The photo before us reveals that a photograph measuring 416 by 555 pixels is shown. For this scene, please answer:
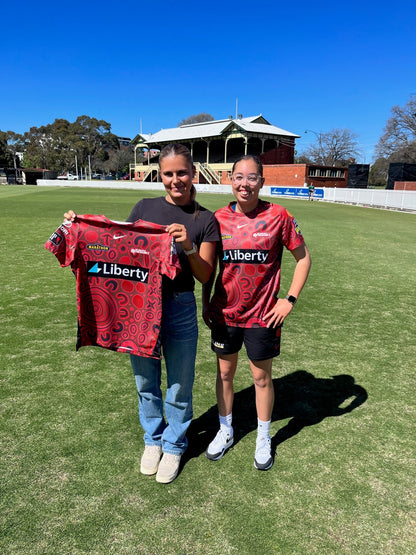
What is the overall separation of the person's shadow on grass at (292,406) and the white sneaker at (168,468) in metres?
0.17

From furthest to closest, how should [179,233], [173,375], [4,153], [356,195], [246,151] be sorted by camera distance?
1. [4,153]
2. [246,151]
3. [356,195]
4. [173,375]
5. [179,233]

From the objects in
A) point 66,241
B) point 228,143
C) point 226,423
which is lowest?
point 226,423

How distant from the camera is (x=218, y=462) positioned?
8.84 ft

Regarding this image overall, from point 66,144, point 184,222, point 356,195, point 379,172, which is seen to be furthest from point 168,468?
point 66,144

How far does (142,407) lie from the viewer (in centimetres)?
259

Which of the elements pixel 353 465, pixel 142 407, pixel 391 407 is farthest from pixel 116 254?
pixel 391 407

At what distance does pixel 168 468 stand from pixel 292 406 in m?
1.40

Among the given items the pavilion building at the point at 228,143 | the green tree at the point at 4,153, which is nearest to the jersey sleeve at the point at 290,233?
the pavilion building at the point at 228,143

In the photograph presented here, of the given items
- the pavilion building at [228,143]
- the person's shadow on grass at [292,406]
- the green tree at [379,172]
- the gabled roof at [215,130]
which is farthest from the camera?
the green tree at [379,172]

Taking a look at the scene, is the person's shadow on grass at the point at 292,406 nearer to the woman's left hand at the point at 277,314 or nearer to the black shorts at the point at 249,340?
the black shorts at the point at 249,340

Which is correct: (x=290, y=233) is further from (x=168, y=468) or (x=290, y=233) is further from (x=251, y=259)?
(x=168, y=468)

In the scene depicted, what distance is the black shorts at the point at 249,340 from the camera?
8.28 feet

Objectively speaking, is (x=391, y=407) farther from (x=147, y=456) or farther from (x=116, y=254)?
(x=116, y=254)

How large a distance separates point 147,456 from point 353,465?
4.65 ft
